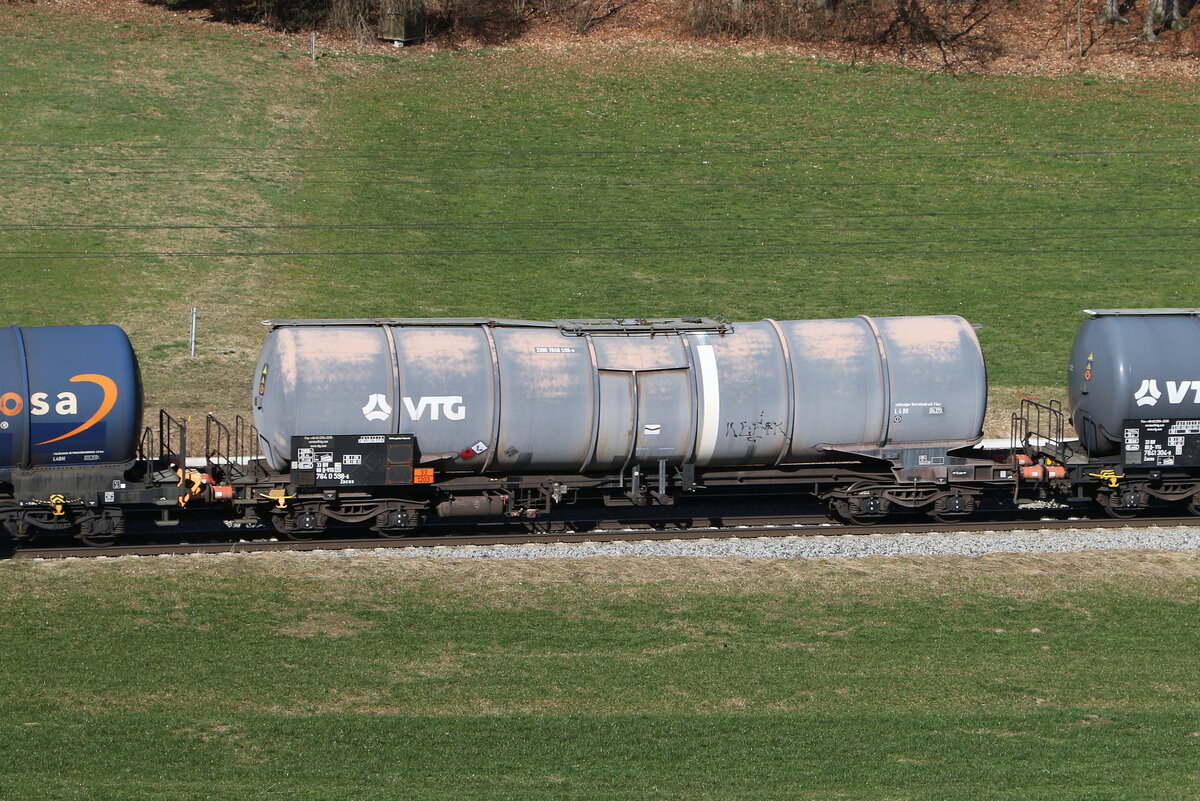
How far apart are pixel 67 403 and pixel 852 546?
12.9m

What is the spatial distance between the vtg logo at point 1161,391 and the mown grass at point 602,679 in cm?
319

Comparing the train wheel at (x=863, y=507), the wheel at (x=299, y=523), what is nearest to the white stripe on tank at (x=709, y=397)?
the train wheel at (x=863, y=507)

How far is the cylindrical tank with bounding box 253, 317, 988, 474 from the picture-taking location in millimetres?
21953

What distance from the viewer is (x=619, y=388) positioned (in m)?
22.7

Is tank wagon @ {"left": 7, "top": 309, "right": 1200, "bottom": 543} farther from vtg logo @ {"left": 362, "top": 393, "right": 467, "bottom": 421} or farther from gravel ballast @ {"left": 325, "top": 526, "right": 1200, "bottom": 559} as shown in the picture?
gravel ballast @ {"left": 325, "top": 526, "right": 1200, "bottom": 559}

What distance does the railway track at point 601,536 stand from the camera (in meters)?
22.2

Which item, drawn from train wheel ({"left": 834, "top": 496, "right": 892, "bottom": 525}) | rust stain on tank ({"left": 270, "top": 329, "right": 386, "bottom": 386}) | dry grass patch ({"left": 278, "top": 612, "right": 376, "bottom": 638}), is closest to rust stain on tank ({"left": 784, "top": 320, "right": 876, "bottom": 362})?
train wheel ({"left": 834, "top": 496, "right": 892, "bottom": 525})

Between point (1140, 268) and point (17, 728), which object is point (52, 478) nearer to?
point (17, 728)

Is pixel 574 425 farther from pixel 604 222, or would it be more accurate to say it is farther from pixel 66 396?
pixel 604 222

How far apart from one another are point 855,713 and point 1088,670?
366 centimetres

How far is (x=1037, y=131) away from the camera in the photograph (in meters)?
52.0

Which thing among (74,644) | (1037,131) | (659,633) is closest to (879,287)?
(1037,131)

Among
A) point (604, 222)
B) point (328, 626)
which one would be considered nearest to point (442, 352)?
point (328, 626)

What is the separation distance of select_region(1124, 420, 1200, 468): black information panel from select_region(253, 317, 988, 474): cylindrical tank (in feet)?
9.27
